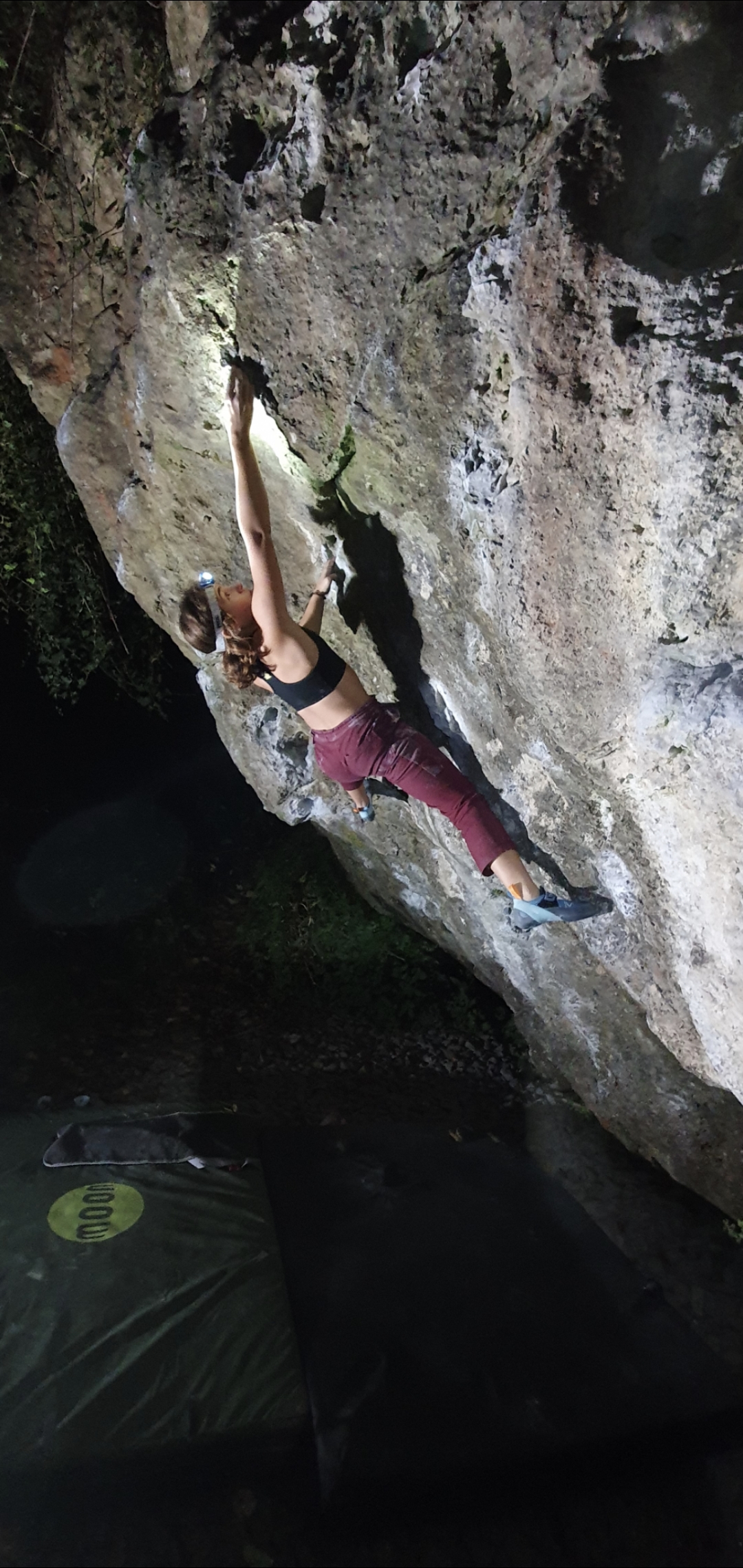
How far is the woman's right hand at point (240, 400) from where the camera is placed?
285 cm

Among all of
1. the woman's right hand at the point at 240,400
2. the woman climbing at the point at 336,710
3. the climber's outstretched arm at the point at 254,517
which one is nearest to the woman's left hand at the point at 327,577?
the woman climbing at the point at 336,710

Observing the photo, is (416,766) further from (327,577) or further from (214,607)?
(214,607)

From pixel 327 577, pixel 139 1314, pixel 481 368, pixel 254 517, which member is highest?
pixel 481 368

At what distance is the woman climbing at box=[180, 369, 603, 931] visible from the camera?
114 inches

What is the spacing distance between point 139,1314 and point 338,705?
244cm

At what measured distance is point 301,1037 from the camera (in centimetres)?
555

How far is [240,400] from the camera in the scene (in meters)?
2.87

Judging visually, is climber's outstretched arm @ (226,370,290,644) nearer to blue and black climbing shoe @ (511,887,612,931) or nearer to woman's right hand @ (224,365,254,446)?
woman's right hand @ (224,365,254,446)

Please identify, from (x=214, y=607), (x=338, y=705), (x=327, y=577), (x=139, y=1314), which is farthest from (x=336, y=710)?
(x=139, y=1314)

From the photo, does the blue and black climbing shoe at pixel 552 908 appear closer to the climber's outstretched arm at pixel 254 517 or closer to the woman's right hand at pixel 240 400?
the climber's outstretched arm at pixel 254 517

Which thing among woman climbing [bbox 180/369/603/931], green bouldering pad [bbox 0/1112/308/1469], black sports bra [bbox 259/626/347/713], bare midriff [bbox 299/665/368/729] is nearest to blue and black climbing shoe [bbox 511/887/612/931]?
woman climbing [bbox 180/369/603/931]

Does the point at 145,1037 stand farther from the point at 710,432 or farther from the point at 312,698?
the point at 710,432

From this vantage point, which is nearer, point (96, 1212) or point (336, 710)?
point (336, 710)

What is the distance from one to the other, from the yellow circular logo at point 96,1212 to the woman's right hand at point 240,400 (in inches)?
124
